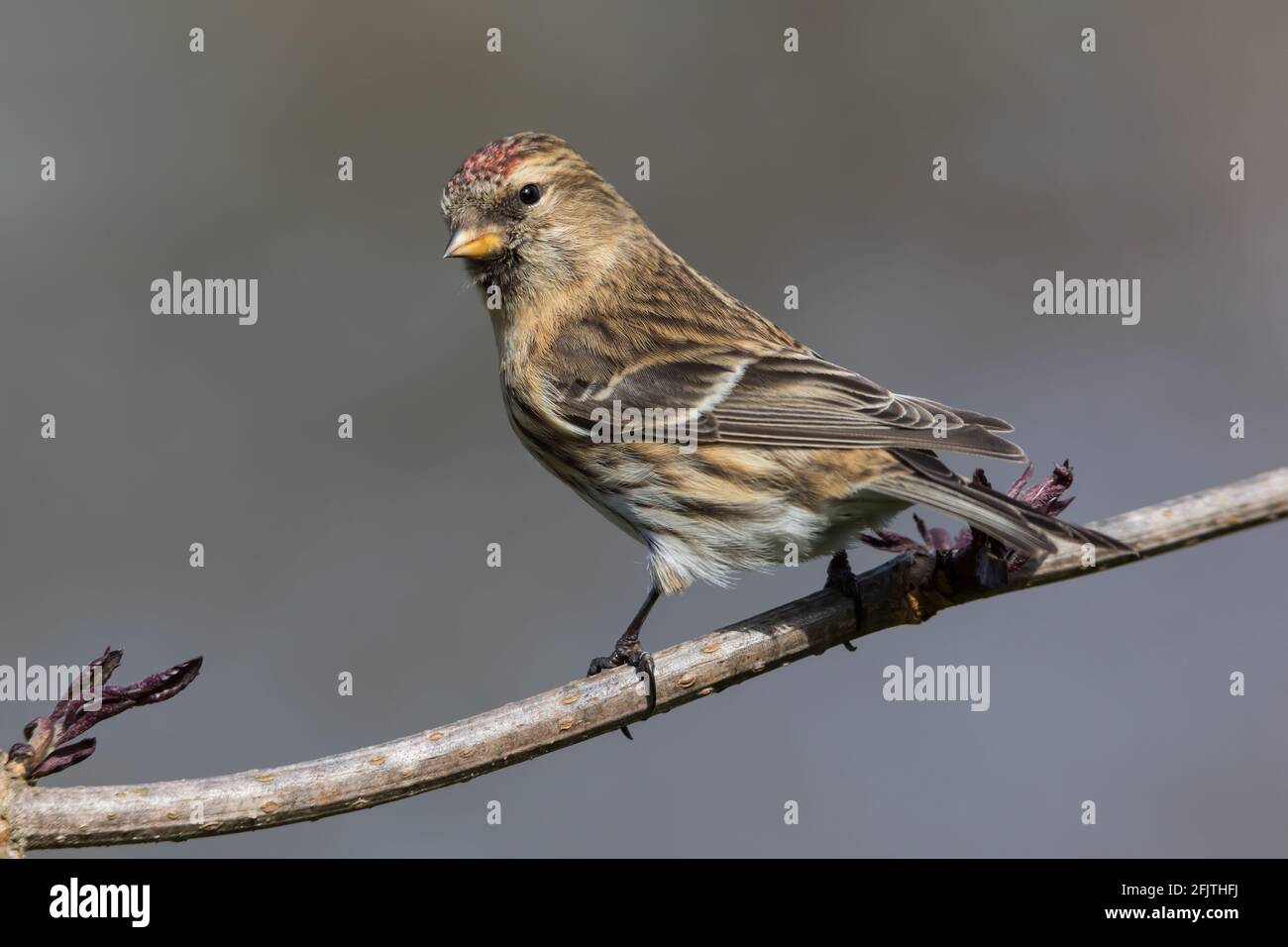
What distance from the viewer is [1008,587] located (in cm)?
262

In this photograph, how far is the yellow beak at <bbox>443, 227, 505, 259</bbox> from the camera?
10.8ft

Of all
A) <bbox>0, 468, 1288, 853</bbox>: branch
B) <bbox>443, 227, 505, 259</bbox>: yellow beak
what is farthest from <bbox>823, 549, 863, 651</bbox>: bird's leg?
<bbox>443, 227, 505, 259</bbox>: yellow beak

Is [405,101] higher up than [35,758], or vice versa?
[405,101]

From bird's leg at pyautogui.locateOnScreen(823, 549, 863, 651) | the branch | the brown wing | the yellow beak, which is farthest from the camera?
the yellow beak

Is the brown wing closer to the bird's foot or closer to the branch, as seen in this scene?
the branch

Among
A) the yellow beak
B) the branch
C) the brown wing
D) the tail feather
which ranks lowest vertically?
the branch

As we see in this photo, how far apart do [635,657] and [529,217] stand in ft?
4.03

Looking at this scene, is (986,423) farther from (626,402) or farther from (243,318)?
(243,318)

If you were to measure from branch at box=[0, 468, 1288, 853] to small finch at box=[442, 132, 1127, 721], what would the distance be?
0.54 ft

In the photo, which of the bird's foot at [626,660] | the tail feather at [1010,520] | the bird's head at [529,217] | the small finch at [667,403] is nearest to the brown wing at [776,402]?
the small finch at [667,403]

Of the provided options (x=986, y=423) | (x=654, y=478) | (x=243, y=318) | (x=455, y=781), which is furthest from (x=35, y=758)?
(x=243, y=318)

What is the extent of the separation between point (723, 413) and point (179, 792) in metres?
1.52

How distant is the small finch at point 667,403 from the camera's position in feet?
9.93

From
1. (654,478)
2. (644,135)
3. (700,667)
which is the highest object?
(644,135)
